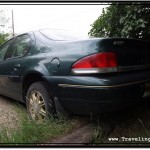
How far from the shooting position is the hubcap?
9.98ft

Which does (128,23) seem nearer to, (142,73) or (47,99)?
(142,73)

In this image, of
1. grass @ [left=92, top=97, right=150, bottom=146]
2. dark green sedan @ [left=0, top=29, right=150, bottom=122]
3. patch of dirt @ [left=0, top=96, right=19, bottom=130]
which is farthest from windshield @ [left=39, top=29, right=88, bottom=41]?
patch of dirt @ [left=0, top=96, right=19, bottom=130]

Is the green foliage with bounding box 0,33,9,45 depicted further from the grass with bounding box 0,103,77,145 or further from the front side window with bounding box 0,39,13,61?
the grass with bounding box 0,103,77,145

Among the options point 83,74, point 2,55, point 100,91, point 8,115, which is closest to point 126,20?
point 83,74

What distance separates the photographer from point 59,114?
283 centimetres

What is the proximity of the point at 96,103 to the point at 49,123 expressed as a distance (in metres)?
0.73

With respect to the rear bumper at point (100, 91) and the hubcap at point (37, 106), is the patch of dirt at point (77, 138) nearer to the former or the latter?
the rear bumper at point (100, 91)

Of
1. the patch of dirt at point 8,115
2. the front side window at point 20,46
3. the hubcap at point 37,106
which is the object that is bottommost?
the patch of dirt at point 8,115

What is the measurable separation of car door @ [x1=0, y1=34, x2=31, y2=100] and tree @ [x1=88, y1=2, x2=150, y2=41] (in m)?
1.28

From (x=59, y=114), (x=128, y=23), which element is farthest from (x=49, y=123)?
(x=128, y=23)

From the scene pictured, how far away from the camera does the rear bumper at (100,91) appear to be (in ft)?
7.66

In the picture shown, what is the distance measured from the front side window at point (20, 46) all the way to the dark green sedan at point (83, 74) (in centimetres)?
19

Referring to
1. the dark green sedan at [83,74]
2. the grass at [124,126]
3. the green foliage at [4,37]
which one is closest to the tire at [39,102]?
the dark green sedan at [83,74]

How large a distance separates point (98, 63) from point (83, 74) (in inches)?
7.8
